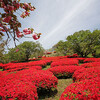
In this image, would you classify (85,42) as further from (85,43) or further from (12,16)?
(12,16)

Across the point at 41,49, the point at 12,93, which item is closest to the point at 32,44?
the point at 41,49

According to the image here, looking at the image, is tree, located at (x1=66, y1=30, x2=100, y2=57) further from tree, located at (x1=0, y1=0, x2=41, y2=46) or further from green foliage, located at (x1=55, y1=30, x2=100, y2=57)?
tree, located at (x1=0, y1=0, x2=41, y2=46)

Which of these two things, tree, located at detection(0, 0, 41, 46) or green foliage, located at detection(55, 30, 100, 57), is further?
green foliage, located at detection(55, 30, 100, 57)

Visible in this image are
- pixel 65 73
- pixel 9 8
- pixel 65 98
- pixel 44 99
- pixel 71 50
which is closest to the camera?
pixel 9 8

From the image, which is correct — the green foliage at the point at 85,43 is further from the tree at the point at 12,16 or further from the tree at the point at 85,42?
the tree at the point at 12,16

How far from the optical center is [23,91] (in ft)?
9.66

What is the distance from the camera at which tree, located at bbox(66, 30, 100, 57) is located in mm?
18000

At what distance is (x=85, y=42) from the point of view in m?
18.5

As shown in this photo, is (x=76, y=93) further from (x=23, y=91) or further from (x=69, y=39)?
(x=69, y=39)

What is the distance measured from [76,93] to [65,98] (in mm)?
369

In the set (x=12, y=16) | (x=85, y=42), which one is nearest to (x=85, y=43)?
Result: (x=85, y=42)

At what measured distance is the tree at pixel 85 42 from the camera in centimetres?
1800

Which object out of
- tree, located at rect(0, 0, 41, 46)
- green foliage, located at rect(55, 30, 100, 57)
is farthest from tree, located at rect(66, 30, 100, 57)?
tree, located at rect(0, 0, 41, 46)

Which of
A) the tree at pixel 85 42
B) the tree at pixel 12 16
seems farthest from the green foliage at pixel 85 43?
the tree at pixel 12 16
